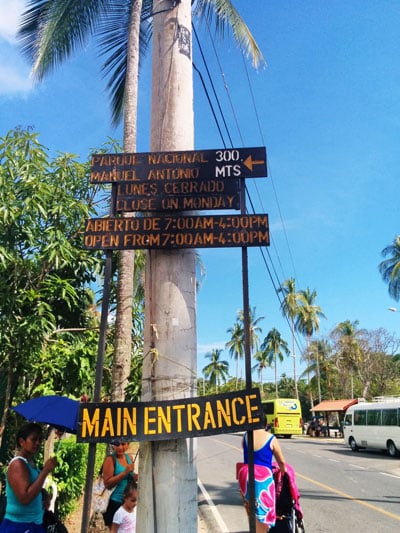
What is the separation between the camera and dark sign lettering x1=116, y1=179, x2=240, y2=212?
351 cm

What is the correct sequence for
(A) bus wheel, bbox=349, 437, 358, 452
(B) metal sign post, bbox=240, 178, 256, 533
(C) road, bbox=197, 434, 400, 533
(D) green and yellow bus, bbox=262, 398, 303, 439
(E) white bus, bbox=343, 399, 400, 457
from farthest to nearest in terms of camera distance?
(D) green and yellow bus, bbox=262, 398, 303, 439
(A) bus wheel, bbox=349, 437, 358, 452
(E) white bus, bbox=343, 399, 400, 457
(C) road, bbox=197, 434, 400, 533
(B) metal sign post, bbox=240, 178, 256, 533

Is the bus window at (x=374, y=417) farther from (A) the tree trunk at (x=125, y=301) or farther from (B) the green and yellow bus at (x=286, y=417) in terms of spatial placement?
(A) the tree trunk at (x=125, y=301)

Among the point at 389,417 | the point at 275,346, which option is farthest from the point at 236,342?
the point at 389,417

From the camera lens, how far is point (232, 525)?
729 cm

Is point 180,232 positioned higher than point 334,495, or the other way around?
point 180,232

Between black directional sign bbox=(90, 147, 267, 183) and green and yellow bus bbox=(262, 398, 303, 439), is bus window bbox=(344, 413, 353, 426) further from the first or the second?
black directional sign bbox=(90, 147, 267, 183)

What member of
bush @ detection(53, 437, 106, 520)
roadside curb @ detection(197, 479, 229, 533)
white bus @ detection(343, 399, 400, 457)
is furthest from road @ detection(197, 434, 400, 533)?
Result: white bus @ detection(343, 399, 400, 457)

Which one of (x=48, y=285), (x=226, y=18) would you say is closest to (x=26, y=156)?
(x=48, y=285)

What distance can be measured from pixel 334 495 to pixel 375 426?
39.6 feet

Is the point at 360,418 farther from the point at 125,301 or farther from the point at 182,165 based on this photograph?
the point at 182,165

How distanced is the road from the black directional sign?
19.2 feet

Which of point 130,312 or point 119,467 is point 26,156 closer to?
point 130,312

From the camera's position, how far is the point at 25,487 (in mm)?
3309

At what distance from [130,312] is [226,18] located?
6349 mm
